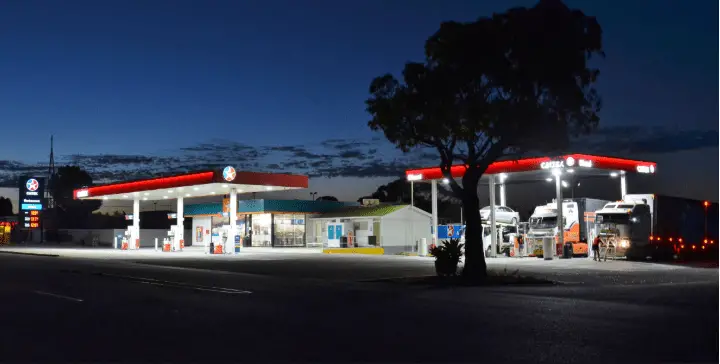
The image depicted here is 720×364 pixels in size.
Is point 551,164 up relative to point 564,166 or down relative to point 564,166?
up

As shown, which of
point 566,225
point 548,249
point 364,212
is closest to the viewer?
point 548,249

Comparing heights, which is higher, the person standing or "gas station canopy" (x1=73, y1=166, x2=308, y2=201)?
"gas station canopy" (x1=73, y1=166, x2=308, y2=201)

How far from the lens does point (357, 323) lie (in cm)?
1262

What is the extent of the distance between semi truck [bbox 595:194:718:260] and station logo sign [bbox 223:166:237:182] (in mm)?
20941

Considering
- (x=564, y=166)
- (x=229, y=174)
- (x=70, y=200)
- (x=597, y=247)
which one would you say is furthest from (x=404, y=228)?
(x=70, y=200)

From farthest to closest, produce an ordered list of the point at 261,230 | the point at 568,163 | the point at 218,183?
the point at 261,230 < the point at 218,183 < the point at 568,163

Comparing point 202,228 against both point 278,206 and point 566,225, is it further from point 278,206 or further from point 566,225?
point 566,225

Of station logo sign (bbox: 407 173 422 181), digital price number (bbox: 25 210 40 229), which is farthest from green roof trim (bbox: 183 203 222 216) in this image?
station logo sign (bbox: 407 173 422 181)

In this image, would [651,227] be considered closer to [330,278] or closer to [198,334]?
[330,278]

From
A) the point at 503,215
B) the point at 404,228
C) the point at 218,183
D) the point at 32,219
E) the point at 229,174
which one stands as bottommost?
the point at 404,228

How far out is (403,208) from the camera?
60.2 m

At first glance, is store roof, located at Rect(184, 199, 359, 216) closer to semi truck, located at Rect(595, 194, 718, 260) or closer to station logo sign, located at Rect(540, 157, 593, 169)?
station logo sign, located at Rect(540, 157, 593, 169)

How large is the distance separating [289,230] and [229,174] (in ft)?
91.8

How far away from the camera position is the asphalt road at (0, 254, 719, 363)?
9.53 metres
